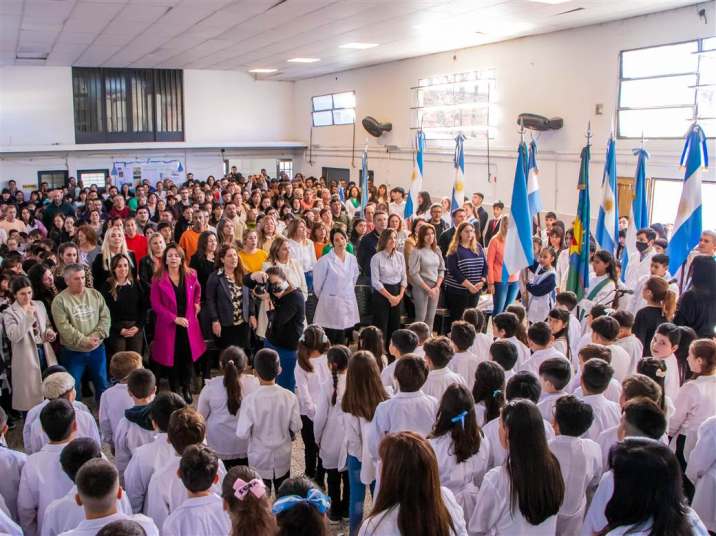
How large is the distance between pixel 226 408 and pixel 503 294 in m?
4.33

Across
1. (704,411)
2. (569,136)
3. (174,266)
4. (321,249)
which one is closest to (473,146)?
(569,136)

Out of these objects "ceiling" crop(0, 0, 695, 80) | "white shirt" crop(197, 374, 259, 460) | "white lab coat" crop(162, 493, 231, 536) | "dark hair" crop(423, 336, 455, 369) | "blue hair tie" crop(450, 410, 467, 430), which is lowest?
"white shirt" crop(197, 374, 259, 460)

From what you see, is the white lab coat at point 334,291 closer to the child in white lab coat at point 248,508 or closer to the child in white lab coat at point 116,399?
the child in white lab coat at point 116,399

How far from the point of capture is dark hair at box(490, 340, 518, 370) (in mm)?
4012

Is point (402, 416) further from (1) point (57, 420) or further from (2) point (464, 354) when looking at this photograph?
(1) point (57, 420)

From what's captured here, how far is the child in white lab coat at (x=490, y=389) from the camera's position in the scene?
3.44 meters

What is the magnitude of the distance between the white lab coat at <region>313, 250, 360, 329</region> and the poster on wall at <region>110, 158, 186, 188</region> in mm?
12963

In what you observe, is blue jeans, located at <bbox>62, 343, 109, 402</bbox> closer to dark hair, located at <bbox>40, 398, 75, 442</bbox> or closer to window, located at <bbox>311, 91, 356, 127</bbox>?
dark hair, located at <bbox>40, 398, 75, 442</bbox>

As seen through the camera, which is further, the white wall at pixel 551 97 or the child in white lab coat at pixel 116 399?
the white wall at pixel 551 97

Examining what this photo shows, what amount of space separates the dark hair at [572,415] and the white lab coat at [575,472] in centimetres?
5

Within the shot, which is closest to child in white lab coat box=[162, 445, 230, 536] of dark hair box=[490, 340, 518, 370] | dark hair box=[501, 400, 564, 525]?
dark hair box=[501, 400, 564, 525]

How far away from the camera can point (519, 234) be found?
22.2ft

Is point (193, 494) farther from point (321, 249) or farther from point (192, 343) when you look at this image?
point (321, 249)

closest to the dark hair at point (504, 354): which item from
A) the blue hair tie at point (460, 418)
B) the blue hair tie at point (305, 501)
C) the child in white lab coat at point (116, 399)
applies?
the blue hair tie at point (460, 418)
